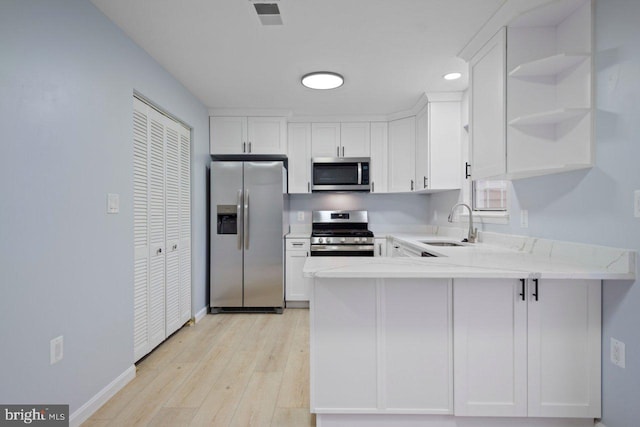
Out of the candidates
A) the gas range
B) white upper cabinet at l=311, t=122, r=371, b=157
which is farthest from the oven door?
white upper cabinet at l=311, t=122, r=371, b=157

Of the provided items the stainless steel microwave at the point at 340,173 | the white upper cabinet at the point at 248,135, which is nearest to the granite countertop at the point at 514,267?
the stainless steel microwave at the point at 340,173

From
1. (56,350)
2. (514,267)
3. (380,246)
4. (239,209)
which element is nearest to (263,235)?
(239,209)

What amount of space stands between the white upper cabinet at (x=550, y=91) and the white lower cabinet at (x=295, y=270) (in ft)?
8.06

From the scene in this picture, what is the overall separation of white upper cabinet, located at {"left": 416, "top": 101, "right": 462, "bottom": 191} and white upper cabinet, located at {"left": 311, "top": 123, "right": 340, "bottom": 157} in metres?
1.14

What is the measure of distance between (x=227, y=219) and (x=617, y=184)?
328 centimetres

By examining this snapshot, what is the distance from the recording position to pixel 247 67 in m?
2.64

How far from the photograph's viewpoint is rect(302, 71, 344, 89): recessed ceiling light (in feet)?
9.02

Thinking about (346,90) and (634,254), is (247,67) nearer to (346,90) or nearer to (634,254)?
(346,90)

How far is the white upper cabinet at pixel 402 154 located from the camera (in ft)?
12.6

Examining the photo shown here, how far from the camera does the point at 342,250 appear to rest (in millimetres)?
3768

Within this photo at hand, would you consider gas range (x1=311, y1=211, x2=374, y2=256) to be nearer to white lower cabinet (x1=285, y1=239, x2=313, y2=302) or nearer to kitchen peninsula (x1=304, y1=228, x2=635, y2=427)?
white lower cabinet (x1=285, y1=239, x2=313, y2=302)

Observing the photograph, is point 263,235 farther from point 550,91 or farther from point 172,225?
point 550,91

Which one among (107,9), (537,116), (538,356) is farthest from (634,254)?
(107,9)

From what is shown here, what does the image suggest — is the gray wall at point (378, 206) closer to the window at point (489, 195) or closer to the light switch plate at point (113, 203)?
the window at point (489, 195)
